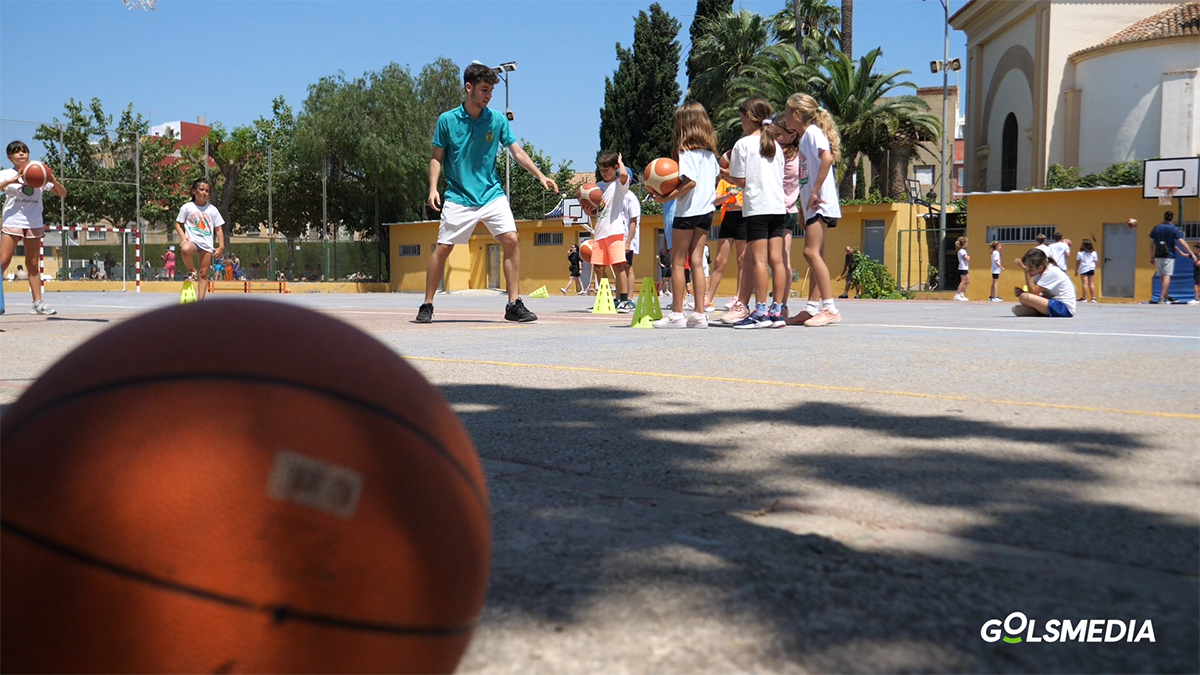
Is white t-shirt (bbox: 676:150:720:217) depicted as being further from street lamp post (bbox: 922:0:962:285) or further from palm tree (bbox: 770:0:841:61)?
palm tree (bbox: 770:0:841:61)

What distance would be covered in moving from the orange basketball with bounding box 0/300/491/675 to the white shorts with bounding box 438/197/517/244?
8.25 m

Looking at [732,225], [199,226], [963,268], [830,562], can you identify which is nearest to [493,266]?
[963,268]

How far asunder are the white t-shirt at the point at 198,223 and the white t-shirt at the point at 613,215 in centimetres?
480

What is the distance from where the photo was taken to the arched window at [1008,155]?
40.4 meters

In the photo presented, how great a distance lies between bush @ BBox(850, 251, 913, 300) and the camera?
1230 inches

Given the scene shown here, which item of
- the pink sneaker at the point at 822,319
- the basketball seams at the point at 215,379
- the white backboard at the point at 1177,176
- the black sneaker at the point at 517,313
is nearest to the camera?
the basketball seams at the point at 215,379

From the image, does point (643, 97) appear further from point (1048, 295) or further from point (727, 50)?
point (1048, 295)

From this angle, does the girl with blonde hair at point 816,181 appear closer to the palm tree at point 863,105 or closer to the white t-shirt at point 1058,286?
the white t-shirt at point 1058,286

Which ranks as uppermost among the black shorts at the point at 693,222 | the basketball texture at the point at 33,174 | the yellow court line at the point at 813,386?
the basketball texture at the point at 33,174

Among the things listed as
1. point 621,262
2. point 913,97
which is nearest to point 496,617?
point 621,262

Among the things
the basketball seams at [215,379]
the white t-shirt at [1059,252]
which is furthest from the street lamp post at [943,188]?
the basketball seams at [215,379]

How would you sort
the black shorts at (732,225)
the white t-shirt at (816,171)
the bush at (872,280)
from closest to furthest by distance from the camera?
the white t-shirt at (816,171), the black shorts at (732,225), the bush at (872,280)

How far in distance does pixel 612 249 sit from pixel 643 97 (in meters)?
42.1

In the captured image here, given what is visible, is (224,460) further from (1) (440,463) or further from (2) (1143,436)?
(2) (1143,436)
